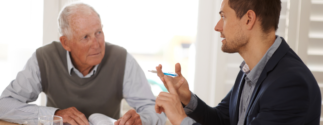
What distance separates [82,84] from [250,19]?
1.00 metres

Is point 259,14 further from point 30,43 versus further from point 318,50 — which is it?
point 30,43

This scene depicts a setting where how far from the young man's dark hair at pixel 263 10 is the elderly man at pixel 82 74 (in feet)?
2.28

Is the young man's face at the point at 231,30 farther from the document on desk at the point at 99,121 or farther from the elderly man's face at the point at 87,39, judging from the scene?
the elderly man's face at the point at 87,39

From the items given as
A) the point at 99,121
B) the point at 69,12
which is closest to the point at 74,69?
the point at 69,12

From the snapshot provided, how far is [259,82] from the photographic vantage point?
1110 mm

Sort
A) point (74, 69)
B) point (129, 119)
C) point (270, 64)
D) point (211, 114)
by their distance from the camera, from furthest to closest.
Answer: point (74, 69)
point (211, 114)
point (129, 119)
point (270, 64)

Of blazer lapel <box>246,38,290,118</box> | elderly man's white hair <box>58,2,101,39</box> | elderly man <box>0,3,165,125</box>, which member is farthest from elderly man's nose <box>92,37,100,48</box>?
blazer lapel <box>246,38,290,118</box>

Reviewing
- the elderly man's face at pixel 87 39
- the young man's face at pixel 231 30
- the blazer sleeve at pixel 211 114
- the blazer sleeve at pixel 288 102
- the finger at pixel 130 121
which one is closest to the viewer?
the blazer sleeve at pixel 288 102

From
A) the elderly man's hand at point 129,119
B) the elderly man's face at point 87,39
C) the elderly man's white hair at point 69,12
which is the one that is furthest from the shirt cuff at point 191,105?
the elderly man's white hair at point 69,12

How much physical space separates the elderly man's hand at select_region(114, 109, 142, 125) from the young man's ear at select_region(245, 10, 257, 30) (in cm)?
63

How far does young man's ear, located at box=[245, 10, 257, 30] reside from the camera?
117cm

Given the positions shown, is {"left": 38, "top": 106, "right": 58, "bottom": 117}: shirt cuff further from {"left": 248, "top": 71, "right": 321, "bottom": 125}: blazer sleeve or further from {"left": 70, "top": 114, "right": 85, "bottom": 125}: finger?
{"left": 248, "top": 71, "right": 321, "bottom": 125}: blazer sleeve

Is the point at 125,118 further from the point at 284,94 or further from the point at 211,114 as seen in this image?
the point at 284,94

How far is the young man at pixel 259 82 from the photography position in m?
0.99
